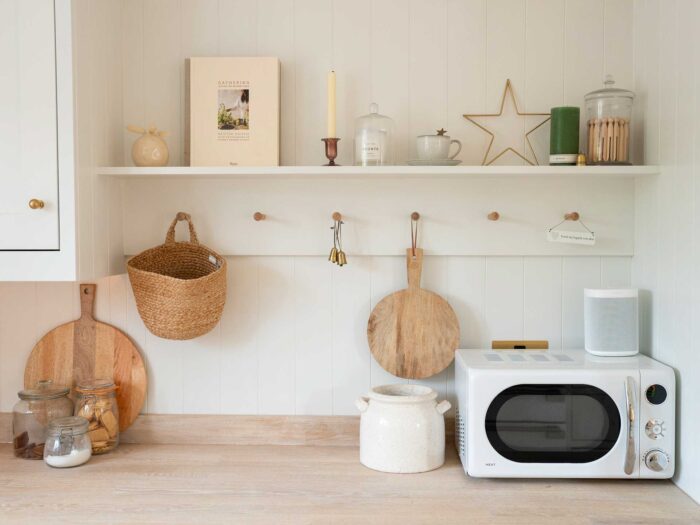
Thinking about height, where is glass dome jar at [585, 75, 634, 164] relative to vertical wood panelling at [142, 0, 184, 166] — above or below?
below

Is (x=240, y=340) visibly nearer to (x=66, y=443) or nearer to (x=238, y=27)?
(x=66, y=443)

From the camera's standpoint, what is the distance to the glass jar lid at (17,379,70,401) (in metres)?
1.97

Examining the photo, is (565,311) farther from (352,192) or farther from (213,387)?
(213,387)

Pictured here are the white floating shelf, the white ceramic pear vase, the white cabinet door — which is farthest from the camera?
the white ceramic pear vase

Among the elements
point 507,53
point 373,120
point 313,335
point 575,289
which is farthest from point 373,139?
point 575,289

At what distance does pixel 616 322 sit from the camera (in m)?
1.87

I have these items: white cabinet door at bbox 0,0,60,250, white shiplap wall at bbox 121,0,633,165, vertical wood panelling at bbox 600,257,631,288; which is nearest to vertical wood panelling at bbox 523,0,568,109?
white shiplap wall at bbox 121,0,633,165

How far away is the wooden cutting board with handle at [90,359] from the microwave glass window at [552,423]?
0.96 m

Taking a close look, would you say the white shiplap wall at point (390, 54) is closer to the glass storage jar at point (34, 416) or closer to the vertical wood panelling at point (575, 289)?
the vertical wood panelling at point (575, 289)

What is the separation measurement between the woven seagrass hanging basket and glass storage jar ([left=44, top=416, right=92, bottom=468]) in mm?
296

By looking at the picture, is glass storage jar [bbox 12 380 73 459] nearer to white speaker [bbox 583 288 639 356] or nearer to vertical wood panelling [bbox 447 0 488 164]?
vertical wood panelling [bbox 447 0 488 164]

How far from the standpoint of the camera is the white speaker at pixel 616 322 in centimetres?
186

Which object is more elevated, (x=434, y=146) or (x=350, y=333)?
(x=434, y=146)

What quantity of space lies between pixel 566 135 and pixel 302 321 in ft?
2.73
